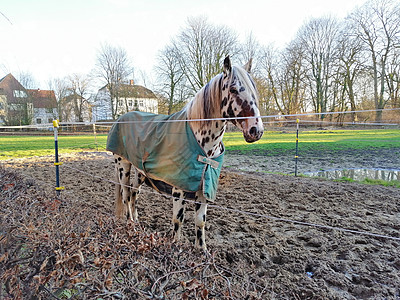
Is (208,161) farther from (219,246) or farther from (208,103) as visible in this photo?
(219,246)

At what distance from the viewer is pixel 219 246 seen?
2758 millimetres

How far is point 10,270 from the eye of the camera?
3.62 feet

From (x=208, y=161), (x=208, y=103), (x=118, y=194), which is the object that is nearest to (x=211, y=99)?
(x=208, y=103)

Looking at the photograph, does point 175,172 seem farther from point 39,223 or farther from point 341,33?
point 341,33

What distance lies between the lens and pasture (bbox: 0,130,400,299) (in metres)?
1.12

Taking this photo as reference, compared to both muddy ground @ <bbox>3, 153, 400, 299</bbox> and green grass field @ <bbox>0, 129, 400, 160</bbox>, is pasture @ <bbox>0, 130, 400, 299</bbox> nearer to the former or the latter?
muddy ground @ <bbox>3, 153, 400, 299</bbox>

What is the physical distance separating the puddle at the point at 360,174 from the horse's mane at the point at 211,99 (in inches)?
239

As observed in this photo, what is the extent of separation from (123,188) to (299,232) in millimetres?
2641

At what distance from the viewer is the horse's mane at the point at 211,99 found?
203cm

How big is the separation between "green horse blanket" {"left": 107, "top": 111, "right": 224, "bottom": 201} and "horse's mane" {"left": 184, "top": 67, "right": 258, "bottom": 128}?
0.15 metres

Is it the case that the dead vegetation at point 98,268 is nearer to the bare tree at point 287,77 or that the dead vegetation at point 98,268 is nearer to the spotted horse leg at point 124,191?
the spotted horse leg at point 124,191

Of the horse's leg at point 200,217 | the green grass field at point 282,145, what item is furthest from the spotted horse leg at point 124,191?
the green grass field at point 282,145

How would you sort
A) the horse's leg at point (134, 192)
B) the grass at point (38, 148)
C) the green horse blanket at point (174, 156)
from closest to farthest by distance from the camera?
the green horse blanket at point (174, 156), the horse's leg at point (134, 192), the grass at point (38, 148)

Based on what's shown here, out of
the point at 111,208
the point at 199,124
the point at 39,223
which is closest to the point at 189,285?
the point at 39,223
